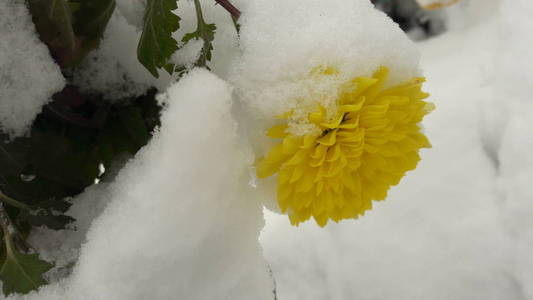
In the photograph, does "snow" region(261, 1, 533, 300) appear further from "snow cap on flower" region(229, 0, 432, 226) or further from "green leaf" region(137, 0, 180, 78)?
"green leaf" region(137, 0, 180, 78)

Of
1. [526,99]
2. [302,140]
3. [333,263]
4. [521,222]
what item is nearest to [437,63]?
[526,99]

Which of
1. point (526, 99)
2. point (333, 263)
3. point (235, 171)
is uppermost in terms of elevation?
point (235, 171)

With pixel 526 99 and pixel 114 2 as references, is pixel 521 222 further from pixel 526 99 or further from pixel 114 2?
pixel 114 2

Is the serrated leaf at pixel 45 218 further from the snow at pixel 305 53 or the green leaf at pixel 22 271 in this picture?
the snow at pixel 305 53

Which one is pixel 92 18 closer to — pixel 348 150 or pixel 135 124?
Answer: pixel 135 124

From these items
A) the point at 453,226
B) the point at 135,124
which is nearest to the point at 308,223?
the point at 453,226

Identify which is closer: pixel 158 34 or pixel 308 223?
pixel 158 34
